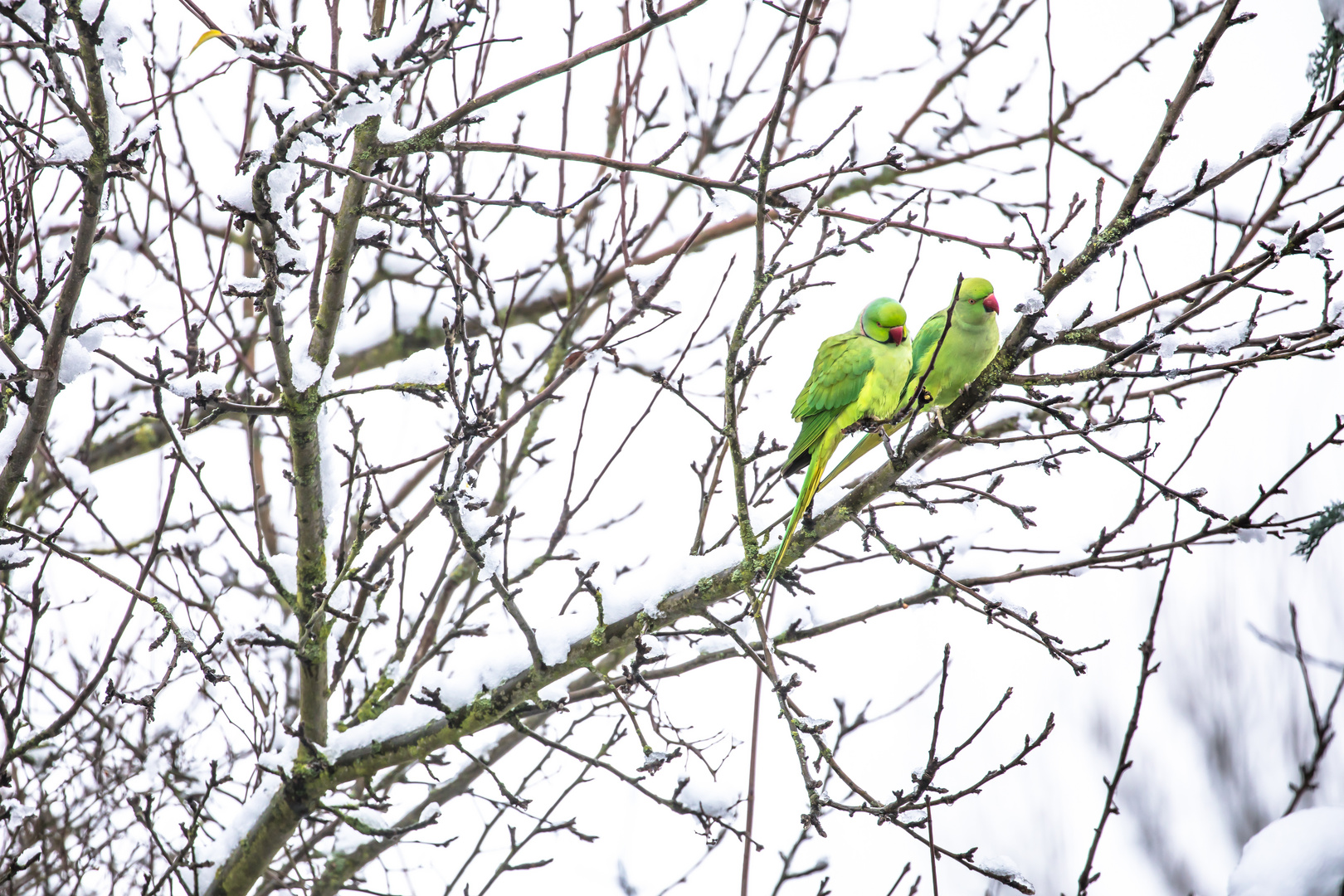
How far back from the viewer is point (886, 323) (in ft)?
13.3

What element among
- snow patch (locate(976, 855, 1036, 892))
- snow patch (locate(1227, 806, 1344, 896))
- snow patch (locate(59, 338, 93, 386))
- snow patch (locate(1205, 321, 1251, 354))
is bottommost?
snow patch (locate(1227, 806, 1344, 896))

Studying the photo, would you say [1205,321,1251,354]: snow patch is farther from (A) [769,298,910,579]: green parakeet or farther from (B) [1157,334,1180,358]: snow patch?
(A) [769,298,910,579]: green parakeet

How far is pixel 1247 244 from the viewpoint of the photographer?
239 cm

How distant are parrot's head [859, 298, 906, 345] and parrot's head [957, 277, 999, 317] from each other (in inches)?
10.8

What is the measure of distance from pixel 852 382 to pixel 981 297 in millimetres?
705

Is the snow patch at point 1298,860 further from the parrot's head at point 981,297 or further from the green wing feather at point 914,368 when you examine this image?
the parrot's head at point 981,297

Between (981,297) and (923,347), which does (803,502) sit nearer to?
(981,297)

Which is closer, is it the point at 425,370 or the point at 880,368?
the point at 425,370

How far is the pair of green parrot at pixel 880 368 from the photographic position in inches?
147

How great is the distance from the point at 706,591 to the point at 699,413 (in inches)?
20.5

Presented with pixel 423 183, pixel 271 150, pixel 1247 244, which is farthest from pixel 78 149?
pixel 1247 244

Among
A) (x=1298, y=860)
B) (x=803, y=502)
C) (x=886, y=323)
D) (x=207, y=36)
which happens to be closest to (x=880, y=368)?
(x=886, y=323)

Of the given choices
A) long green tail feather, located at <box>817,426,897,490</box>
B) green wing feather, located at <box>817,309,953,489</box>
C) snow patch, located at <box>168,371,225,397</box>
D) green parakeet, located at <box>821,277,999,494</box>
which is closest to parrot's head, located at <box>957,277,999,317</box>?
green parakeet, located at <box>821,277,999,494</box>

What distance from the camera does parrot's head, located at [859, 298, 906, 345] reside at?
4.05m
